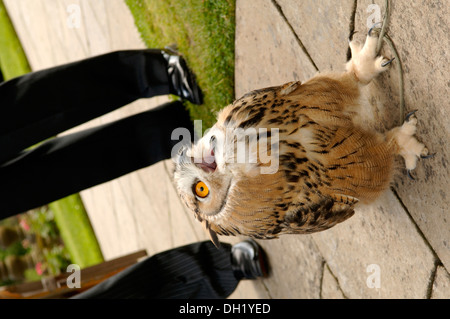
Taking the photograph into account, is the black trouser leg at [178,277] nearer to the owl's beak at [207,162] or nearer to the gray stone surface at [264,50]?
the gray stone surface at [264,50]

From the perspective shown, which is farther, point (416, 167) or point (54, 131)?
point (54, 131)

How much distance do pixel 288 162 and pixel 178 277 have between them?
4.97 feet

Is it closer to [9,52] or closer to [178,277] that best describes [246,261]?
[178,277]

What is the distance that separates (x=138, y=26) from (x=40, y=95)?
4.80ft

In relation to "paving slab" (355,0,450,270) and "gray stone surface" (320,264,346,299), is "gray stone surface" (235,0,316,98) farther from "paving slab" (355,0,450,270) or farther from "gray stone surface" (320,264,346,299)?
"gray stone surface" (320,264,346,299)

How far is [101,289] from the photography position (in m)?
2.52

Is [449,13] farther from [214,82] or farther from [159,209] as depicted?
[159,209]

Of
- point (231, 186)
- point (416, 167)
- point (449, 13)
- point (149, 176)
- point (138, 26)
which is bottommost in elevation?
point (149, 176)

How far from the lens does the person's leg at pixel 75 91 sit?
2393mm

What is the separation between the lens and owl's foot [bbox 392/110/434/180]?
5.52 feet

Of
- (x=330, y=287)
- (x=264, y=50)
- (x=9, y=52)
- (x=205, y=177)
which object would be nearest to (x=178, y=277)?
(x=330, y=287)

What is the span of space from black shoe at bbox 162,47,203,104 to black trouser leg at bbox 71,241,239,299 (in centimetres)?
89

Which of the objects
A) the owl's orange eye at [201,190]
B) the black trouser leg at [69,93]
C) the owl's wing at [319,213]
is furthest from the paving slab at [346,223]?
the owl's orange eye at [201,190]
